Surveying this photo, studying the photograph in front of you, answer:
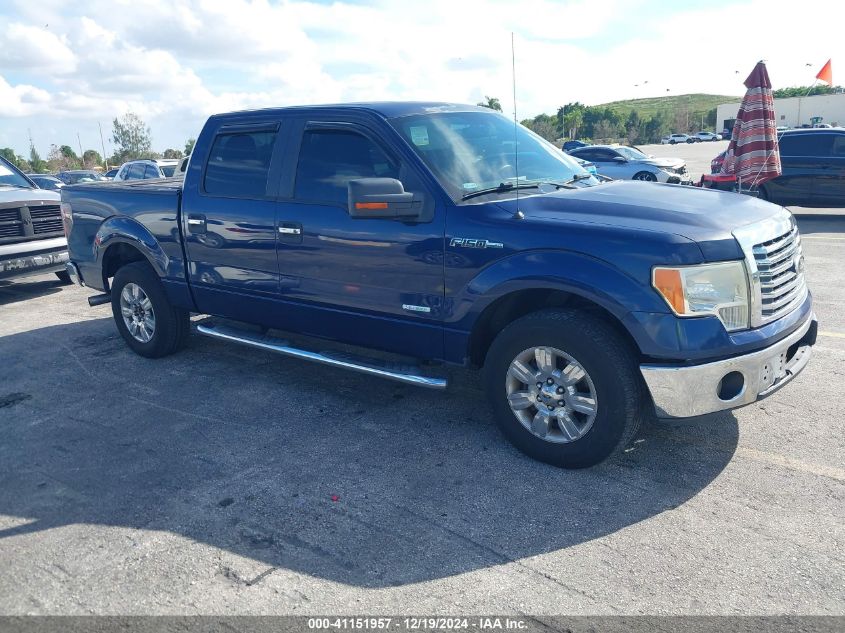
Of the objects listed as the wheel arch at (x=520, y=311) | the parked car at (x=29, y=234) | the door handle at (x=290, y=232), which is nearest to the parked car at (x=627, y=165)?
the parked car at (x=29, y=234)

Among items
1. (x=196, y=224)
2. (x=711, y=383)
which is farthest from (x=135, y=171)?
(x=711, y=383)

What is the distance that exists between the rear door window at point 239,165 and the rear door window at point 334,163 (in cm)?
37

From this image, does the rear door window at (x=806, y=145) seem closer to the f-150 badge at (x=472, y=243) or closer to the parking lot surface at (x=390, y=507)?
the parking lot surface at (x=390, y=507)

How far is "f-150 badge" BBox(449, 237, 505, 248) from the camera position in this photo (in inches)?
159

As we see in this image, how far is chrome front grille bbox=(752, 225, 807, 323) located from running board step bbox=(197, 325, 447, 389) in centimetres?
183

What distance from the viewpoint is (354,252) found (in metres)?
4.65

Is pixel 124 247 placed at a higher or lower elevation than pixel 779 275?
higher

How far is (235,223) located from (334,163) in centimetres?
96

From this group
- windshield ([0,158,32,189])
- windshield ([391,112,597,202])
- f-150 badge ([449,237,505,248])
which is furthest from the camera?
windshield ([0,158,32,189])

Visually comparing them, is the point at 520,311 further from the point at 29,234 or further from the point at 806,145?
the point at 806,145

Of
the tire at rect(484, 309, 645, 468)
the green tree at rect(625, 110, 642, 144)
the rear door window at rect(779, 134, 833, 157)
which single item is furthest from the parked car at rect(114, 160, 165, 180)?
the green tree at rect(625, 110, 642, 144)

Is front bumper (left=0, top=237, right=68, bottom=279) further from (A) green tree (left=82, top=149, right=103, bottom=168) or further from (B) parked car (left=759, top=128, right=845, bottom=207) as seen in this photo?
(A) green tree (left=82, top=149, right=103, bottom=168)

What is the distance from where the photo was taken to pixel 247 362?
6180 mm

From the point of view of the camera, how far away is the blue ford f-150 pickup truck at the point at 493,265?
3.61m
